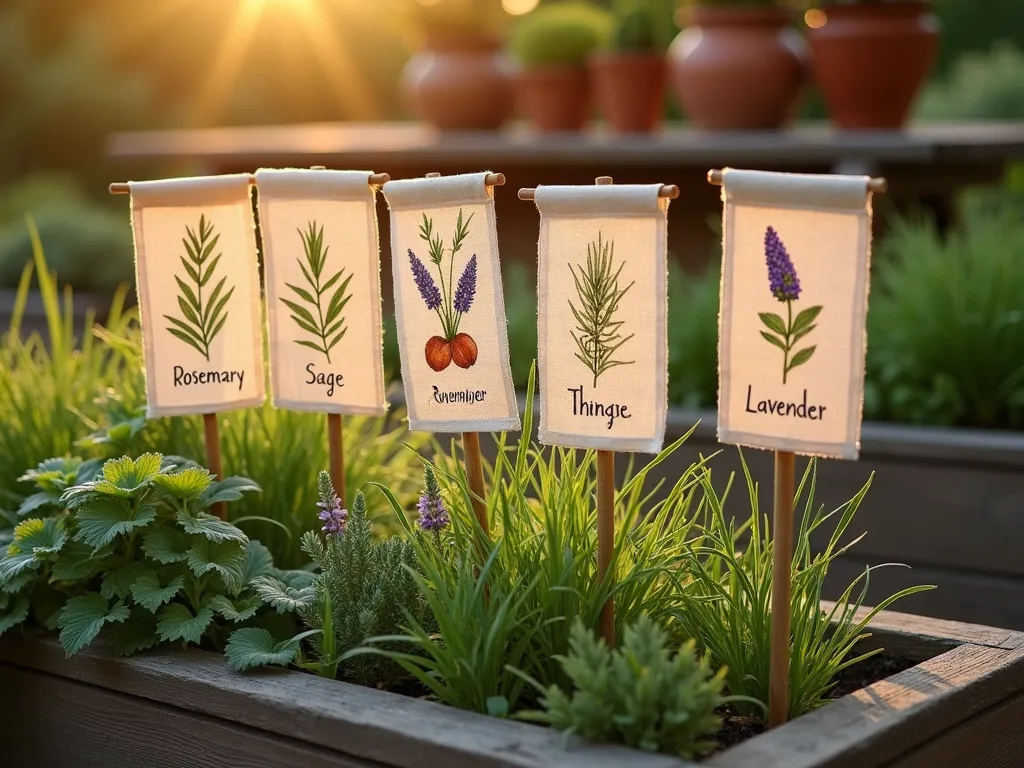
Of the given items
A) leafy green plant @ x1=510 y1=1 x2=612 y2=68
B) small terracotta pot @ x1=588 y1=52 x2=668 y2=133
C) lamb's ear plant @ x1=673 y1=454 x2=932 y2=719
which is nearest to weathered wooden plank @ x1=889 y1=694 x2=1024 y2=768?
lamb's ear plant @ x1=673 y1=454 x2=932 y2=719

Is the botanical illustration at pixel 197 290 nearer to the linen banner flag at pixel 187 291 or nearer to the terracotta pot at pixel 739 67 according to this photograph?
the linen banner flag at pixel 187 291

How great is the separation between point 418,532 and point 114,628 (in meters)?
0.46

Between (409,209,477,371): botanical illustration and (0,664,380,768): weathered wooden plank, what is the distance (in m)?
0.53

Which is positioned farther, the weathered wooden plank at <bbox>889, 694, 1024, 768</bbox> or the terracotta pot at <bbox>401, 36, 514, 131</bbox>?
the terracotta pot at <bbox>401, 36, 514, 131</bbox>

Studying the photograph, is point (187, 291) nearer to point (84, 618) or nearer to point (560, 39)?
point (84, 618)

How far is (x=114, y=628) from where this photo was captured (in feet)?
6.27

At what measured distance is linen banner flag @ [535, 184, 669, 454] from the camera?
1.62 metres

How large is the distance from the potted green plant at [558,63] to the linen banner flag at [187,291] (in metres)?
3.01

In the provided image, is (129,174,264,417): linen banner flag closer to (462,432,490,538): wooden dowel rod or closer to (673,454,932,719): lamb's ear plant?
(462,432,490,538): wooden dowel rod

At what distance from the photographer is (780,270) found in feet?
5.05

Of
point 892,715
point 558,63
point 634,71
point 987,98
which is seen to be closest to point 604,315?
point 892,715

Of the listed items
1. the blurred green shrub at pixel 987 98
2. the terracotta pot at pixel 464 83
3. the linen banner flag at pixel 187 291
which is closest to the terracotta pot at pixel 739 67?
the terracotta pot at pixel 464 83

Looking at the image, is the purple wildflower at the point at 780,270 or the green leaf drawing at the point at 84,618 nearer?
the purple wildflower at the point at 780,270

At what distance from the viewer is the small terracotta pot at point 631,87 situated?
462 cm
